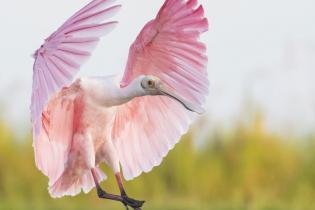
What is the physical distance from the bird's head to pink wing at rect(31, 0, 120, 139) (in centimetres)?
31

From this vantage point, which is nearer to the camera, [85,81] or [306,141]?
[85,81]

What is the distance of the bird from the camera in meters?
3.59

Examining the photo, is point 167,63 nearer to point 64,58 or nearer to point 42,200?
point 64,58

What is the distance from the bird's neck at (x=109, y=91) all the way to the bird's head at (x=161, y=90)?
2 cm

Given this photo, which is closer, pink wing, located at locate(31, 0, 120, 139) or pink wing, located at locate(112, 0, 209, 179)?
pink wing, located at locate(31, 0, 120, 139)

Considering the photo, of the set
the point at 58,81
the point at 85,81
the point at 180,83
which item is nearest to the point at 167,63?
the point at 180,83

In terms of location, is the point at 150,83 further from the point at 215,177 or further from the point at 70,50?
the point at 215,177

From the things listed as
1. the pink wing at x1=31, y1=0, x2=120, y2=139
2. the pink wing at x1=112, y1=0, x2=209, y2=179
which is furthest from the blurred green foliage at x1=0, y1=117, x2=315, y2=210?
the pink wing at x1=31, y1=0, x2=120, y2=139

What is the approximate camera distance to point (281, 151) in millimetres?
6676

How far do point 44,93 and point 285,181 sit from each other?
3671 millimetres

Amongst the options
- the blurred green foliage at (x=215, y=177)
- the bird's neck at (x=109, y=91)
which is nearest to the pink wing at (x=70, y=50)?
the bird's neck at (x=109, y=91)

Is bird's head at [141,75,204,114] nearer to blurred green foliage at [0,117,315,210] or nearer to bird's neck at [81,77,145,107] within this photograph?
bird's neck at [81,77,145,107]

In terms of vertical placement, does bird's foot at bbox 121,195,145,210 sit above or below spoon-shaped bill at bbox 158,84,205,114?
below

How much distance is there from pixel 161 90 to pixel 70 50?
432 millimetres
